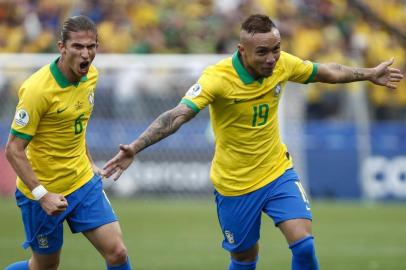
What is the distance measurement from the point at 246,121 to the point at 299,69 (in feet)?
2.38

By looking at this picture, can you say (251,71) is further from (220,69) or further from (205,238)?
(205,238)

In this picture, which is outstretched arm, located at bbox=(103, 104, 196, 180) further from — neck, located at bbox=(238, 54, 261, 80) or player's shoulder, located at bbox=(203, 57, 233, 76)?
neck, located at bbox=(238, 54, 261, 80)

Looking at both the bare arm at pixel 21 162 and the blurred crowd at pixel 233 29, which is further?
the blurred crowd at pixel 233 29

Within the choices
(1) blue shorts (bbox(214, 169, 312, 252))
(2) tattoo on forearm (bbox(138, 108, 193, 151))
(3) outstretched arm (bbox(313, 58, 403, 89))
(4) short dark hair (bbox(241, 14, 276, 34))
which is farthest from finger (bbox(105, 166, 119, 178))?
(3) outstretched arm (bbox(313, 58, 403, 89))

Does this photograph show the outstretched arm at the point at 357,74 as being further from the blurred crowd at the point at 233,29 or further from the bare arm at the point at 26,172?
the blurred crowd at the point at 233,29

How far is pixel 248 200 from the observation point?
29.0 ft

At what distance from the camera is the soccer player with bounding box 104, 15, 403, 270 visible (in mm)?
8391

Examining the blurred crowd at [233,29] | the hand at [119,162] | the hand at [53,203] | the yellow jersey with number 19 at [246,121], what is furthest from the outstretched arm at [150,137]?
the blurred crowd at [233,29]

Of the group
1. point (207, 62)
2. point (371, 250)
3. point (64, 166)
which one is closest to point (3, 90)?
point (207, 62)

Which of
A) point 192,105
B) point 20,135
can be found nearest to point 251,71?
point 192,105

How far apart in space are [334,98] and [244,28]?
12.7 meters

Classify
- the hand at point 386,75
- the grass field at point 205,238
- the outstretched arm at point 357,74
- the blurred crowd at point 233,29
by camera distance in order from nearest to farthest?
the outstretched arm at point 357,74
the hand at point 386,75
the grass field at point 205,238
the blurred crowd at point 233,29

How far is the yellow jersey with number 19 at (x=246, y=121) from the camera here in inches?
340

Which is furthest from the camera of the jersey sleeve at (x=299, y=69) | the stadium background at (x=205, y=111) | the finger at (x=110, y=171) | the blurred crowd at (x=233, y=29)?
the blurred crowd at (x=233, y=29)
